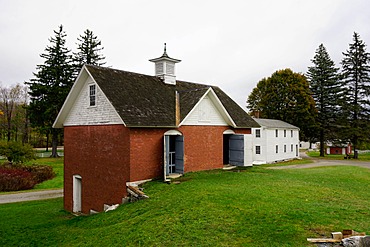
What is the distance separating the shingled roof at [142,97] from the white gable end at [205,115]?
23.4 inches

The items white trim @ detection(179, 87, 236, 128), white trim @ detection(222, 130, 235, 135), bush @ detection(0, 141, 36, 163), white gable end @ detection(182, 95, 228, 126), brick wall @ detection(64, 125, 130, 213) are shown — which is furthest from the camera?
bush @ detection(0, 141, 36, 163)

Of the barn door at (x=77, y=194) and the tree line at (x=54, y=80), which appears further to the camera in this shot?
the tree line at (x=54, y=80)

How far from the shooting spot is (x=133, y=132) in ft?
44.8

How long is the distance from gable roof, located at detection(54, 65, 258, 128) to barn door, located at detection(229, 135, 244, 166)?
2.87ft

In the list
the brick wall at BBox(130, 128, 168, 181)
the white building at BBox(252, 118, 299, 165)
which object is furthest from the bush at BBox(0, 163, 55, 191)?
the white building at BBox(252, 118, 299, 165)

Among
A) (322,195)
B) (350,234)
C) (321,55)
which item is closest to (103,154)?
(322,195)

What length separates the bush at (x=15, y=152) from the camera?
29094 millimetres

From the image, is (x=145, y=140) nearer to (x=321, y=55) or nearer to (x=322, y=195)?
(x=322, y=195)

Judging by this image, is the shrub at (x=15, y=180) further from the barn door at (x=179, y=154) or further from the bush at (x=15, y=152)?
the barn door at (x=179, y=154)

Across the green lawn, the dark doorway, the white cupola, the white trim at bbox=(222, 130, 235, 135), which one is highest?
the white cupola

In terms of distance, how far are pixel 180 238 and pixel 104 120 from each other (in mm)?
8796

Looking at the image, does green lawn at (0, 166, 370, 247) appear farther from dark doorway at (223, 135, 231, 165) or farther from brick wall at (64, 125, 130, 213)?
dark doorway at (223, 135, 231, 165)

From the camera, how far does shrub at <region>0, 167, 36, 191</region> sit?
24.4 metres

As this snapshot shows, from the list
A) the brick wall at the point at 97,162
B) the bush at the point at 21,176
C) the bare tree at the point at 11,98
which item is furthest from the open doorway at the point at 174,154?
the bare tree at the point at 11,98
